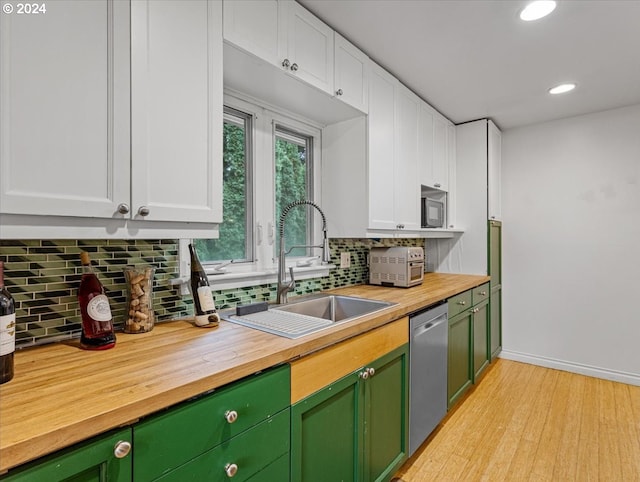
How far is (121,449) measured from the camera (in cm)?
71

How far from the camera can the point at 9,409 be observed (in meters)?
0.69


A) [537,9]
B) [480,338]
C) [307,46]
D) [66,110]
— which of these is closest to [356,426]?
[66,110]

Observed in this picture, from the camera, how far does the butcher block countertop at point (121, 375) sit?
0.64m

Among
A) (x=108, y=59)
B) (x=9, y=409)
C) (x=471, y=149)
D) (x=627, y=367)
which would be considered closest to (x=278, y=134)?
(x=108, y=59)

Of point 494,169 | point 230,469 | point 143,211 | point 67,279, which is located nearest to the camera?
point 230,469

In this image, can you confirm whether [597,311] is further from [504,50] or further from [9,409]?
[9,409]

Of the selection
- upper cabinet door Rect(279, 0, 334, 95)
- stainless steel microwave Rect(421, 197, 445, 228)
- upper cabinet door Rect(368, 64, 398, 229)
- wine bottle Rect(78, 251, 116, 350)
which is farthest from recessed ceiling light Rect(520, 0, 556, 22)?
wine bottle Rect(78, 251, 116, 350)

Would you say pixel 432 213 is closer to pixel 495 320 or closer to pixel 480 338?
pixel 480 338

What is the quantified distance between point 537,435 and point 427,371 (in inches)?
36.5

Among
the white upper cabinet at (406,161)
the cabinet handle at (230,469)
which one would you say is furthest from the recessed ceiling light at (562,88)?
the cabinet handle at (230,469)

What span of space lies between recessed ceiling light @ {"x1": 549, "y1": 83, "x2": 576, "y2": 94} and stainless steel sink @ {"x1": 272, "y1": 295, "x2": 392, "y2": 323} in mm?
2126

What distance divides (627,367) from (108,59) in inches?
161

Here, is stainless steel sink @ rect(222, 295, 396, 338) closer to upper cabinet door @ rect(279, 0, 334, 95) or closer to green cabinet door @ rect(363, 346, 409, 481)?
green cabinet door @ rect(363, 346, 409, 481)

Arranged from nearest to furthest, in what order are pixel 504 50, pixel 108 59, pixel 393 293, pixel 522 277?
pixel 108 59 → pixel 504 50 → pixel 393 293 → pixel 522 277
